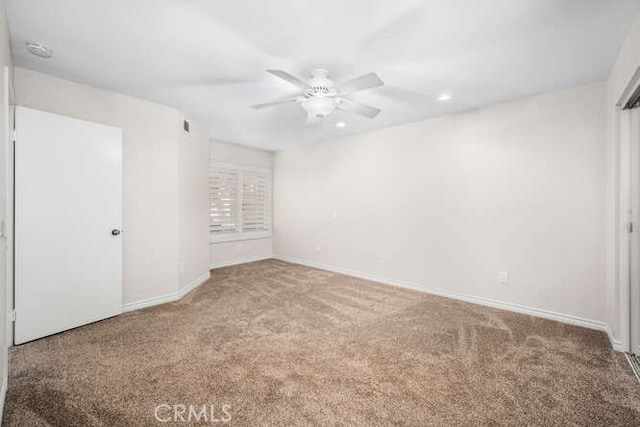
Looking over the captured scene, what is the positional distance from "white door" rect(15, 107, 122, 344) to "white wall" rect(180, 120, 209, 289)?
31.2 inches

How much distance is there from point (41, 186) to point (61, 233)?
0.45m

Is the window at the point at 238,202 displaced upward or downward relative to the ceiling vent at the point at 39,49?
downward

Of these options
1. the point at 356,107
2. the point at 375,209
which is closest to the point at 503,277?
the point at 375,209

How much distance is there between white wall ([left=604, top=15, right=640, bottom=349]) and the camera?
2.17 metres

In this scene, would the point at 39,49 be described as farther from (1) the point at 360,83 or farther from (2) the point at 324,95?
(1) the point at 360,83

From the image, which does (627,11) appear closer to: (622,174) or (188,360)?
(622,174)

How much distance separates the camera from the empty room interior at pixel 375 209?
69.1 inches

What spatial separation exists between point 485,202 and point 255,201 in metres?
4.23

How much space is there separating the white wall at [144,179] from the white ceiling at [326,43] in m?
0.19

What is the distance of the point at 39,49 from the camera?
2.20 metres

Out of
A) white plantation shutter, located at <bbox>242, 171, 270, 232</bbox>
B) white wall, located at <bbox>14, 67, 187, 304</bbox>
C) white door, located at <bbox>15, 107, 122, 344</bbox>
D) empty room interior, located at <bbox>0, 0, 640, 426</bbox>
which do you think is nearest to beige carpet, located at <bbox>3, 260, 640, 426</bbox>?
empty room interior, located at <bbox>0, 0, 640, 426</bbox>

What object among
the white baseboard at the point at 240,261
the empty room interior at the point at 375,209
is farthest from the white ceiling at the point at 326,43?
the white baseboard at the point at 240,261

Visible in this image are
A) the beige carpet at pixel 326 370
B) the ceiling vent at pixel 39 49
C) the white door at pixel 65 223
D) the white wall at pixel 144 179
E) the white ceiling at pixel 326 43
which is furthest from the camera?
the white wall at pixel 144 179

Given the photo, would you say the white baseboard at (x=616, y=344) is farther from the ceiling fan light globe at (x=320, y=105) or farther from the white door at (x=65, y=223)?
the white door at (x=65, y=223)
